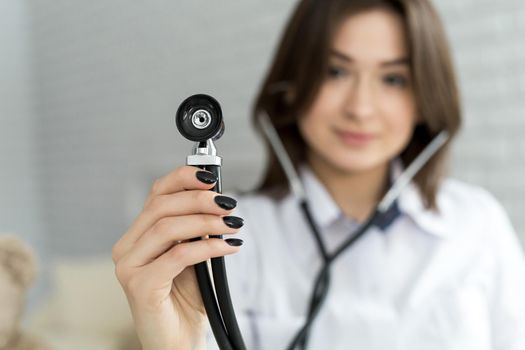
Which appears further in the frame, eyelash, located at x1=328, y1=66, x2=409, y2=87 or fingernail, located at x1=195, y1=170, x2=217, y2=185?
eyelash, located at x1=328, y1=66, x2=409, y2=87

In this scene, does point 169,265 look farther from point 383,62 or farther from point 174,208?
point 383,62

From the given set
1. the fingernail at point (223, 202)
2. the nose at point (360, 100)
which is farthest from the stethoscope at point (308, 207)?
the fingernail at point (223, 202)

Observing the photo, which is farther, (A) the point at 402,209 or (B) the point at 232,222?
(A) the point at 402,209

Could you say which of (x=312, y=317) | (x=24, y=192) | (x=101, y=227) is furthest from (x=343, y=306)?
(x=24, y=192)

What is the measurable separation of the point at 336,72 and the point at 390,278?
0.31 metres

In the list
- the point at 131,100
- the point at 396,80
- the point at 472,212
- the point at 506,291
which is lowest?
the point at 506,291

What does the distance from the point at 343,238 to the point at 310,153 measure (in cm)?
15

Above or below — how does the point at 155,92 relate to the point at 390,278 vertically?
above

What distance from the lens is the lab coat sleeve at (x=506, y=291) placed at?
2.65 feet

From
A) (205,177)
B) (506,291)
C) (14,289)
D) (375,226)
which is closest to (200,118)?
(205,177)

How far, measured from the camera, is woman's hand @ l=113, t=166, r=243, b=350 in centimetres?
38

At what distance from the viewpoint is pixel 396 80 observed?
0.82 metres

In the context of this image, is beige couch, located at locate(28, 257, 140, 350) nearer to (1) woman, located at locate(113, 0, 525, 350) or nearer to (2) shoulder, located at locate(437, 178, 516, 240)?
(1) woman, located at locate(113, 0, 525, 350)

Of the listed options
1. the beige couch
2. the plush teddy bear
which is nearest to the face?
the beige couch
